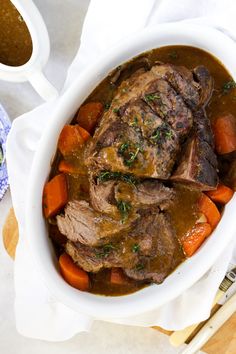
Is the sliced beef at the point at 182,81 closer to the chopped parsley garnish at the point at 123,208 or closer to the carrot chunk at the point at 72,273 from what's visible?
the chopped parsley garnish at the point at 123,208

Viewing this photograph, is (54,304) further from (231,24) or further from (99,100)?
(231,24)

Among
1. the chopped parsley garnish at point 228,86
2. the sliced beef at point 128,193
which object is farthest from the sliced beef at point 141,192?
the chopped parsley garnish at point 228,86

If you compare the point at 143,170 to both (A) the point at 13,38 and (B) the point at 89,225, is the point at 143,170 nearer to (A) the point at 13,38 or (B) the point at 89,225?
(B) the point at 89,225

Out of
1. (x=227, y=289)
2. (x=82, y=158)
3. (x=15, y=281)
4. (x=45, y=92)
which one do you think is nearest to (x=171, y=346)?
(x=227, y=289)

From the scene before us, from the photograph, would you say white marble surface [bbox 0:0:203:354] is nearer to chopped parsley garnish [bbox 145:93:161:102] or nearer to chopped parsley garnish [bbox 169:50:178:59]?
chopped parsley garnish [bbox 169:50:178:59]

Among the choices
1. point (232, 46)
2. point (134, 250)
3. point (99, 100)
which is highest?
point (232, 46)
